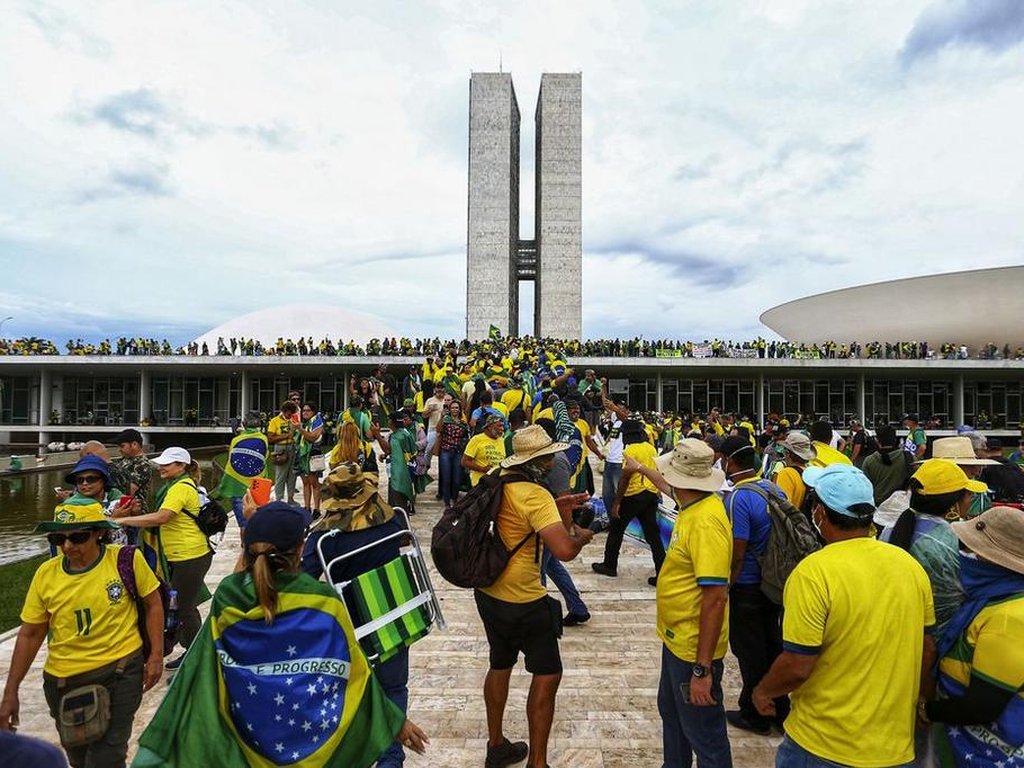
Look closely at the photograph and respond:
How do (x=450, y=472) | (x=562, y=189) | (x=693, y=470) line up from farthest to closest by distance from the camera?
(x=562, y=189), (x=450, y=472), (x=693, y=470)

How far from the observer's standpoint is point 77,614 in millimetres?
2684

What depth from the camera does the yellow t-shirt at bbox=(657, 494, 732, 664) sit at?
2594 millimetres

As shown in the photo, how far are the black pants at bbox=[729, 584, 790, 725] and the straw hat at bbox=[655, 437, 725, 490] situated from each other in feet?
3.18

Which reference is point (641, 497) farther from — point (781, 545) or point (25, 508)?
point (25, 508)

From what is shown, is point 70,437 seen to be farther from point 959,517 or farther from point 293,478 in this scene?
point 959,517

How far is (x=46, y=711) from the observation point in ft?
13.5

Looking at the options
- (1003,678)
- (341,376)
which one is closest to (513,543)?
(1003,678)

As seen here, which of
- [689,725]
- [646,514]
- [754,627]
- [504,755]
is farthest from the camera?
[646,514]

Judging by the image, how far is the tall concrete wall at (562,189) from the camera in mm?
47812

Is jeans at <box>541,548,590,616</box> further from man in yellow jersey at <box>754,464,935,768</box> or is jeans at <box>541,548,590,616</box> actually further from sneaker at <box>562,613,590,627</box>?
man in yellow jersey at <box>754,464,935,768</box>

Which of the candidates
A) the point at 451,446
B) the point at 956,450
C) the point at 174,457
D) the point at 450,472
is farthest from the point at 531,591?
the point at 450,472

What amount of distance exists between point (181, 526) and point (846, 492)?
3906mm

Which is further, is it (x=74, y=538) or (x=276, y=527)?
(x=74, y=538)

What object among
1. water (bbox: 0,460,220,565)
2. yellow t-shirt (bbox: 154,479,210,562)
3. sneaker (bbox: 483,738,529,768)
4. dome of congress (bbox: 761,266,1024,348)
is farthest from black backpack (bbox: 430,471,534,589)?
dome of congress (bbox: 761,266,1024,348)
